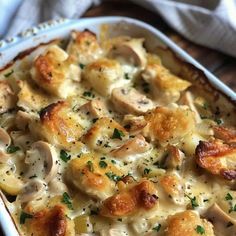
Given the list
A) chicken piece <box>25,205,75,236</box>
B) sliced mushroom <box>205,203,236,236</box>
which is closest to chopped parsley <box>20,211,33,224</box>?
chicken piece <box>25,205,75,236</box>

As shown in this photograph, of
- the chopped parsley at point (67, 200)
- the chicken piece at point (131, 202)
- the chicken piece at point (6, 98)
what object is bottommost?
the chicken piece at point (131, 202)

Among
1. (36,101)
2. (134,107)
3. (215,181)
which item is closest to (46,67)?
(36,101)

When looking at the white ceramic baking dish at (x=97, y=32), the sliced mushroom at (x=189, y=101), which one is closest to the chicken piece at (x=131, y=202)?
the sliced mushroom at (x=189, y=101)

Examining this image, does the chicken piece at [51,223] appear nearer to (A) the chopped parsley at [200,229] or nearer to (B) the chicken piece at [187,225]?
(B) the chicken piece at [187,225]

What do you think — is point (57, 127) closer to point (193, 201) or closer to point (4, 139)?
point (4, 139)

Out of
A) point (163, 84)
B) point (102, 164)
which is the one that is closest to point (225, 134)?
point (163, 84)

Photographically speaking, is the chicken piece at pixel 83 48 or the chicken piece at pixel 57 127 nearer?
the chicken piece at pixel 57 127

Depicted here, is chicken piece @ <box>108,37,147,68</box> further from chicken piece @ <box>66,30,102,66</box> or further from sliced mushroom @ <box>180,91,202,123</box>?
sliced mushroom @ <box>180,91,202,123</box>
